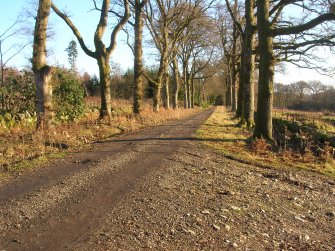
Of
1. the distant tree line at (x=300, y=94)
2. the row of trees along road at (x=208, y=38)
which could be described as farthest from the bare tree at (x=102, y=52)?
the distant tree line at (x=300, y=94)

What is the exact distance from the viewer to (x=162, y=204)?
18.4 feet

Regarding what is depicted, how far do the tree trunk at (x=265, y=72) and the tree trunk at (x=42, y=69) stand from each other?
6.78m

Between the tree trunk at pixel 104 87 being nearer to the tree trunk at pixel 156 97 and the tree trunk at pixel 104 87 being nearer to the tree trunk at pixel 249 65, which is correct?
A: the tree trunk at pixel 249 65

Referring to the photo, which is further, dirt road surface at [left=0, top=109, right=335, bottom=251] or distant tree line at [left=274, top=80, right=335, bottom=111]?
distant tree line at [left=274, top=80, right=335, bottom=111]

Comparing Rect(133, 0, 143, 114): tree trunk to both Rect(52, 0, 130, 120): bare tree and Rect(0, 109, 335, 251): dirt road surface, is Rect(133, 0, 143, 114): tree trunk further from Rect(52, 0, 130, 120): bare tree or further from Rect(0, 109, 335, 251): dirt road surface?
Rect(0, 109, 335, 251): dirt road surface

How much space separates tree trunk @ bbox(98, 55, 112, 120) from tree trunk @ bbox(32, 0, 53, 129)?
13.0ft

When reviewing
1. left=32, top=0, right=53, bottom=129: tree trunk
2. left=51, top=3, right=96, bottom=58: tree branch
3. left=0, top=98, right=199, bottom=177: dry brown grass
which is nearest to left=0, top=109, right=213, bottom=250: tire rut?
left=0, top=98, right=199, bottom=177: dry brown grass

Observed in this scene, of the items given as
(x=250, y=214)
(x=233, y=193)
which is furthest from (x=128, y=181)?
(x=250, y=214)

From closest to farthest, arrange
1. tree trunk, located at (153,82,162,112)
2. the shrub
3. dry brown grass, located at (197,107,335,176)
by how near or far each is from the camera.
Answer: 1. dry brown grass, located at (197,107,335,176)
2. the shrub
3. tree trunk, located at (153,82,162,112)

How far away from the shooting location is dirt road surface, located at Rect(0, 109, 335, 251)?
14.7 feet

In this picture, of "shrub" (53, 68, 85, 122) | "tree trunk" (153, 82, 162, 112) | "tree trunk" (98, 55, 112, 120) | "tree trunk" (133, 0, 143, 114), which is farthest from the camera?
"tree trunk" (153, 82, 162, 112)

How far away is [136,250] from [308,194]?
13.2 ft

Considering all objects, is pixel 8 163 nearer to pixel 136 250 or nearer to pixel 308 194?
pixel 136 250

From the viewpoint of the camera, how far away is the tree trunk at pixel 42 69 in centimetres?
1134
